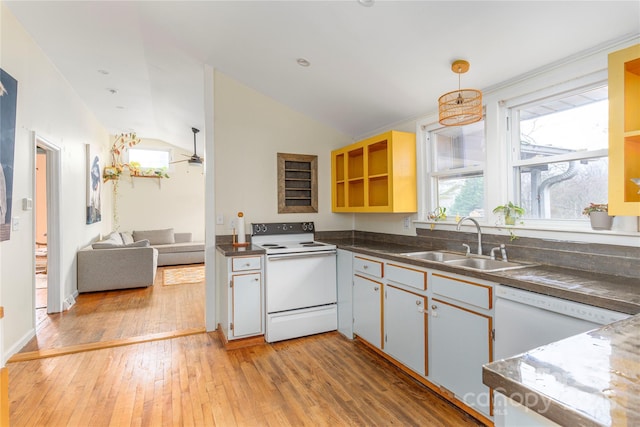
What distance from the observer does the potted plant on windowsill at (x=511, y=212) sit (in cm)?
229

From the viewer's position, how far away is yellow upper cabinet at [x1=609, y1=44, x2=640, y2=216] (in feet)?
5.06

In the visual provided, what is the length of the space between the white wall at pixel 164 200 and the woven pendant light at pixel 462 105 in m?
5.62

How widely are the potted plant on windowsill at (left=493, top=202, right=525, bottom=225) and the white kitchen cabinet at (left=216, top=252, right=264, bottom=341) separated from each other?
209cm

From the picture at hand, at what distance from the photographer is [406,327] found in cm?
235

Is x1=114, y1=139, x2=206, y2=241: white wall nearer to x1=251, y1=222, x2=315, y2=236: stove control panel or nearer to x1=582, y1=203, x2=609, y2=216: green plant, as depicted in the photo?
x1=251, y1=222, x2=315, y2=236: stove control panel

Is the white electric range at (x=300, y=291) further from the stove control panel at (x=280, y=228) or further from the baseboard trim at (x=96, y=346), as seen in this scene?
the baseboard trim at (x=96, y=346)

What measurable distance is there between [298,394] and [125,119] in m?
5.74

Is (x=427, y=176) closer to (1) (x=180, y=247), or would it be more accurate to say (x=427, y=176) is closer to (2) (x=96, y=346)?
(2) (x=96, y=346)

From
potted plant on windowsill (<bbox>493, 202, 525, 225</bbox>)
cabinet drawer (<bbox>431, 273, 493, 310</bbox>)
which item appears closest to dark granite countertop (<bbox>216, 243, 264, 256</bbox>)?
cabinet drawer (<bbox>431, 273, 493, 310</bbox>)

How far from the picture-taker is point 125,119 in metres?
5.73

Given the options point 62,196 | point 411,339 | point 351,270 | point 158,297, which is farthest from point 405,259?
point 62,196

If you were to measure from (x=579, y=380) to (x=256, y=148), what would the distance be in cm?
335

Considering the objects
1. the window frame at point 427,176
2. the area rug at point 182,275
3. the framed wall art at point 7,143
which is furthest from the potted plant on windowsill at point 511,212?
the area rug at point 182,275

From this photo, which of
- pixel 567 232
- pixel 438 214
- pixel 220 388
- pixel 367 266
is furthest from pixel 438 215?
pixel 220 388
